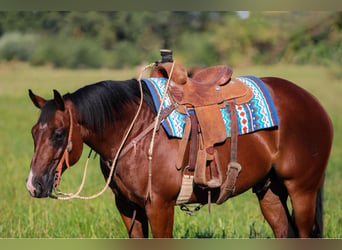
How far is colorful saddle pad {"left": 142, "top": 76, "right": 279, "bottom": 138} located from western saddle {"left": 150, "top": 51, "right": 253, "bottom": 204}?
38 millimetres

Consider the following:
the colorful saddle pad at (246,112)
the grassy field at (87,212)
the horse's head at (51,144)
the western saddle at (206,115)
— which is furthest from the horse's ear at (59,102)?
the grassy field at (87,212)

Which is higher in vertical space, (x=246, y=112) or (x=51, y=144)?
(x=246, y=112)

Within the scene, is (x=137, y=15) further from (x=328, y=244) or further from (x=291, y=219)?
(x=328, y=244)

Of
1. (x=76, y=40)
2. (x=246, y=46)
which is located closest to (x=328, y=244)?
(x=76, y=40)

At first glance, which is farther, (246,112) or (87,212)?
(87,212)

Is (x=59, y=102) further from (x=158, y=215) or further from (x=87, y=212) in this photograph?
(x=87, y=212)

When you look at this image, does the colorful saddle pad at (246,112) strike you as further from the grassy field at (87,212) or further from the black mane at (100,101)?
the grassy field at (87,212)

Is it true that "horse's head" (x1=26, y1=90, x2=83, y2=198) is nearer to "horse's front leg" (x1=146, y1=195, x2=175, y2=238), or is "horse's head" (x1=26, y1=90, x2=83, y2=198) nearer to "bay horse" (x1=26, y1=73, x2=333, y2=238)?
"bay horse" (x1=26, y1=73, x2=333, y2=238)

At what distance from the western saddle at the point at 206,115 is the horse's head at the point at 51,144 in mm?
724

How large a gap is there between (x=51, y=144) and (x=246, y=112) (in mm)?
1384

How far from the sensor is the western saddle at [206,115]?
13.0 ft

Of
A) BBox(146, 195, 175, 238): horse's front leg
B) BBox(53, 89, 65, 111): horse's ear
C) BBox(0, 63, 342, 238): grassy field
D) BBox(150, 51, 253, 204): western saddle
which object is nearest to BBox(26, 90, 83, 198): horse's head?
BBox(53, 89, 65, 111): horse's ear

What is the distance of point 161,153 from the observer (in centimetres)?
391

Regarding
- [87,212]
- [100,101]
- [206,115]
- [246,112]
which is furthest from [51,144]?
[87,212]
